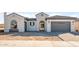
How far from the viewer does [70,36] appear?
28.0 feet
